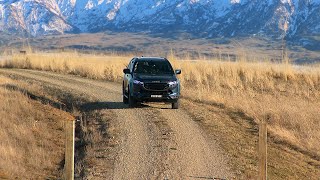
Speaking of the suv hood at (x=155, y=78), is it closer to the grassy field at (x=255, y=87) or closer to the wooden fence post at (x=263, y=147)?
the grassy field at (x=255, y=87)

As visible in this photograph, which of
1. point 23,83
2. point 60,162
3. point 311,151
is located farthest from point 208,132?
point 23,83

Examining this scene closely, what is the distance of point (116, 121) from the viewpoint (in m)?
16.7

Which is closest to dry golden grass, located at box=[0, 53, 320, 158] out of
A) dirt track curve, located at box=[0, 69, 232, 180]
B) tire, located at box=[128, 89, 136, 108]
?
dirt track curve, located at box=[0, 69, 232, 180]

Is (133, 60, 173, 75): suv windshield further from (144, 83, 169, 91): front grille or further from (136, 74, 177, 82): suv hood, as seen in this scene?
(144, 83, 169, 91): front grille

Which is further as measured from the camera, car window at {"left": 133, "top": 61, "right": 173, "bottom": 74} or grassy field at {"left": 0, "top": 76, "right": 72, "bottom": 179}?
car window at {"left": 133, "top": 61, "right": 173, "bottom": 74}

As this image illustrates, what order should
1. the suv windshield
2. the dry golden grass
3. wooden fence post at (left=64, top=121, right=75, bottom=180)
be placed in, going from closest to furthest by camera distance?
wooden fence post at (left=64, top=121, right=75, bottom=180)
the dry golden grass
the suv windshield

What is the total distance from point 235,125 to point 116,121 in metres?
3.75

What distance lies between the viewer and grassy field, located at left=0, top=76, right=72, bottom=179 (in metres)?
13.5

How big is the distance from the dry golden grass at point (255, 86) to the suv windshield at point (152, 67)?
2530 millimetres

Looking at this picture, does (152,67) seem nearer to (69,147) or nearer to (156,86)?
(156,86)

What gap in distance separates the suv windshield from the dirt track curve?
4.28 ft

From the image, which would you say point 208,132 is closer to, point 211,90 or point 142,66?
point 142,66

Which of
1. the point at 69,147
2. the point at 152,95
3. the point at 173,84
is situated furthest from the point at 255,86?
the point at 69,147

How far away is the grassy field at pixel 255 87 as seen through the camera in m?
17.5
